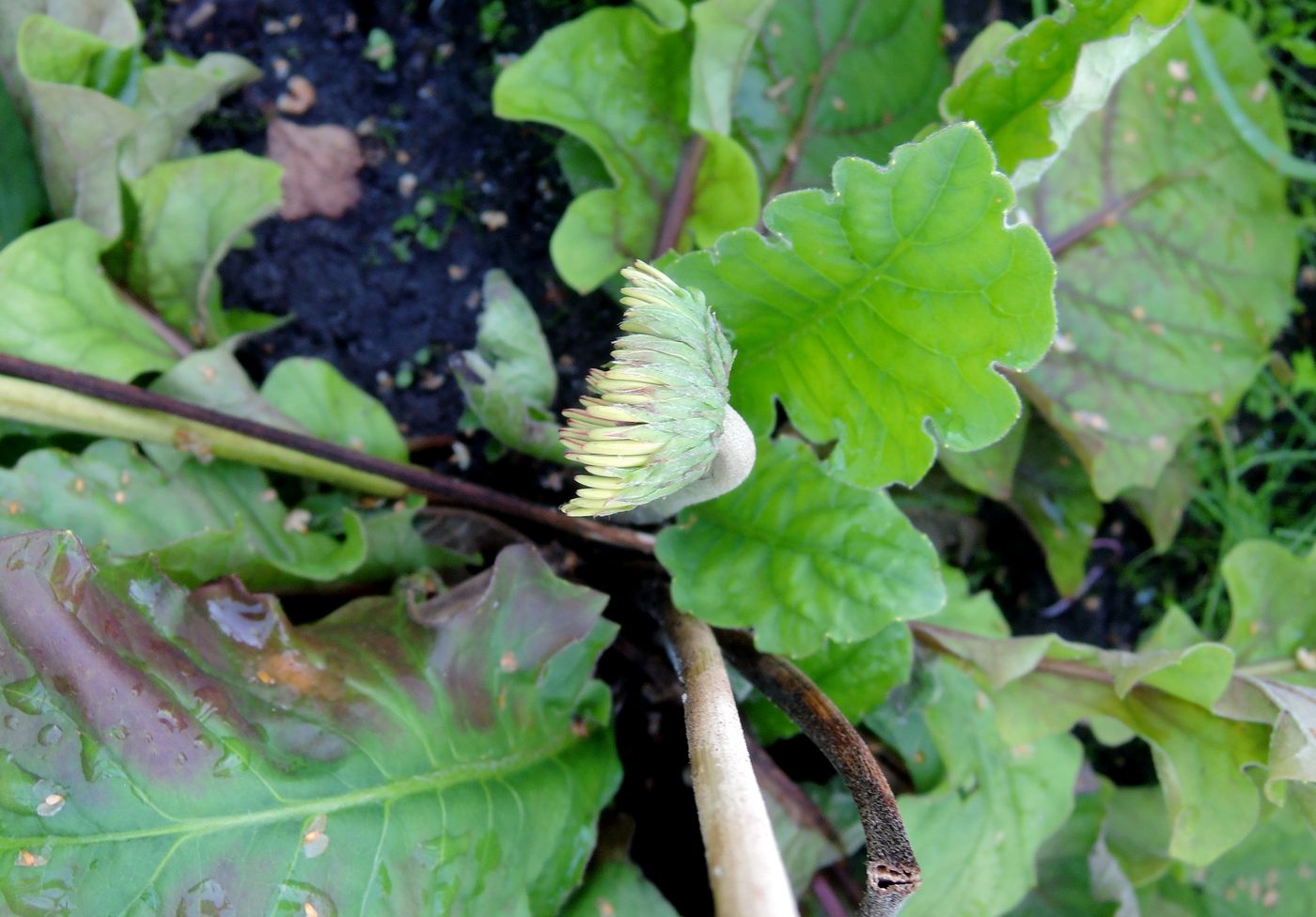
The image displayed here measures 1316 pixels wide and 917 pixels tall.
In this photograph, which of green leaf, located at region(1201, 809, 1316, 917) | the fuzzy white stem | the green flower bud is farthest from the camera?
green leaf, located at region(1201, 809, 1316, 917)

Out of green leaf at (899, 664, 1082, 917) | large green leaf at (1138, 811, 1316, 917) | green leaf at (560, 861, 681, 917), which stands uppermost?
green leaf at (899, 664, 1082, 917)

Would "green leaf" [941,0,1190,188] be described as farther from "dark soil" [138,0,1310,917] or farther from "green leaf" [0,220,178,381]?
"green leaf" [0,220,178,381]

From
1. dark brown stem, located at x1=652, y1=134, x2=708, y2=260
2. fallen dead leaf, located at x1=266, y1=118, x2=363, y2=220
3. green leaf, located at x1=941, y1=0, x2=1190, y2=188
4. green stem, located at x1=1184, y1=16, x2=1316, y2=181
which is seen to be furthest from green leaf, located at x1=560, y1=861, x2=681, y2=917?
green stem, located at x1=1184, y1=16, x2=1316, y2=181

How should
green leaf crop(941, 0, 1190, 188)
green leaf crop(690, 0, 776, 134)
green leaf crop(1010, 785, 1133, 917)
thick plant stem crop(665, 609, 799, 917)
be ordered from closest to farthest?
thick plant stem crop(665, 609, 799, 917), green leaf crop(941, 0, 1190, 188), green leaf crop(690, 0, 776, 134), green leaf crop(1010, 785, 1133, 917)

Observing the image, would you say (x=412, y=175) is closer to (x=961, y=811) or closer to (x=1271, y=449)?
(x=961, y=811)

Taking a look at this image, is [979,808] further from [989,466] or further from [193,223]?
[193,223]

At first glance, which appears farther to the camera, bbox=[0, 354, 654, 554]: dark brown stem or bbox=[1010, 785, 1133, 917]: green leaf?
bbox=[1010, 785, 1133, 917]: green leaf
